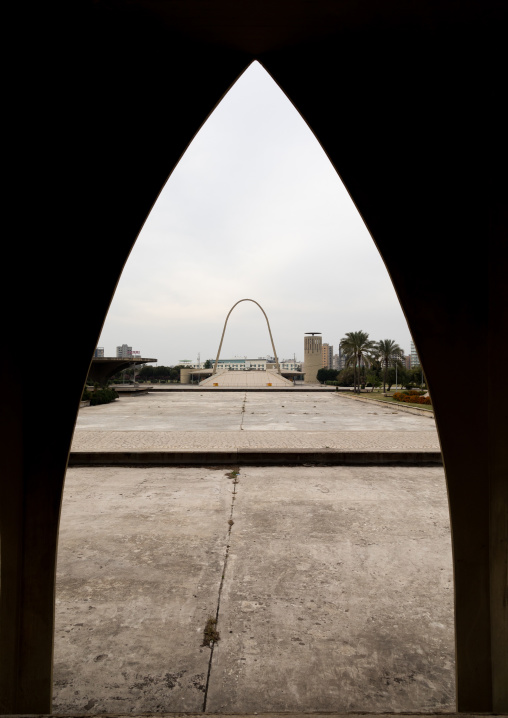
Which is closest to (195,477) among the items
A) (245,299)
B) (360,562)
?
(360,562)

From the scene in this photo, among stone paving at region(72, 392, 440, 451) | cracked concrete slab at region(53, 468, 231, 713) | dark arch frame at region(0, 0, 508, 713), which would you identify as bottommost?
cracked concrete slab at region(53, 468, 231, 713)

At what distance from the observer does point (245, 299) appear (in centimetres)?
8500

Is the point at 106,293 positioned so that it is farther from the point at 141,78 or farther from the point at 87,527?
the point at 87,527

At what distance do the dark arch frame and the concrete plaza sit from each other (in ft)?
3.00

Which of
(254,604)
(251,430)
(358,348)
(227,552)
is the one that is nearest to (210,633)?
(254,604)

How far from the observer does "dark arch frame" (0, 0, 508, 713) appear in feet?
8.16

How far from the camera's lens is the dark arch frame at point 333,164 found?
8.16 ft

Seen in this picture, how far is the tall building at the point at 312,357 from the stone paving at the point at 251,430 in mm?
60302

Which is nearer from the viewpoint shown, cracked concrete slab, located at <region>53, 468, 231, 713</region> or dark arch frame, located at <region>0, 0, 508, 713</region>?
dark arch frame, located at <region>0, 0, 508, 713</region>

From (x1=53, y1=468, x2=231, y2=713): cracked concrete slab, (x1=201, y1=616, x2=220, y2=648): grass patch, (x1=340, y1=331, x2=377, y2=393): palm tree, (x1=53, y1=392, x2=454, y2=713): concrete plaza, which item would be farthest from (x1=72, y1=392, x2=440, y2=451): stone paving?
(x1=340, y1=331, x2=377, y2=393): palm tree

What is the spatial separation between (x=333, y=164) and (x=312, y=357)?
3343 inches

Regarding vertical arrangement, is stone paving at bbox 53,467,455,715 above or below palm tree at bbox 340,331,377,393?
below

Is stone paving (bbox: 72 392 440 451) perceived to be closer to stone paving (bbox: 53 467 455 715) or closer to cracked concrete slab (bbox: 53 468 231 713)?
cracked concrete slab (bbox: 53 468 231 713)

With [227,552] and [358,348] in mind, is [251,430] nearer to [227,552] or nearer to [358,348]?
[227,552]
